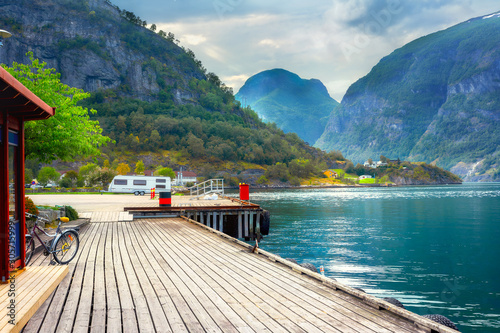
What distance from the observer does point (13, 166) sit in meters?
6.58

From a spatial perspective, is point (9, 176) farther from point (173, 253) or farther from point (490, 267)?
point (490, 267)

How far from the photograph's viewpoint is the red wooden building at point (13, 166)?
6.04 meters

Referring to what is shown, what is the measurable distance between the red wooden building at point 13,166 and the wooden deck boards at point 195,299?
3.24 ft

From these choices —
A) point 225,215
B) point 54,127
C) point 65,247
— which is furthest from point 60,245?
point 225,215

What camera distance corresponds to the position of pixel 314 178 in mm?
170125

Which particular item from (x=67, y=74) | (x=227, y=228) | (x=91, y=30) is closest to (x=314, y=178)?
(x=67, y=74)

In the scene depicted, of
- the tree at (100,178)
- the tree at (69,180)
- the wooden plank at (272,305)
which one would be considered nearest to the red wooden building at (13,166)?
the wooden plank at (272,305)

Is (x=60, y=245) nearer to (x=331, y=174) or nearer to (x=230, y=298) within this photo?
(x=230, y=298)

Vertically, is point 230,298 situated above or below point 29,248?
below

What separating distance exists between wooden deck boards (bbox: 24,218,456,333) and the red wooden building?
38.9 inches

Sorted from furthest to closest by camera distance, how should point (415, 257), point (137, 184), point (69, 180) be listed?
point (69, 180) < point (137, 184) < point (415, 257)

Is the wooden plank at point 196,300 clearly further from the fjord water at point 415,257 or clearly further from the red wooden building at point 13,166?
the fjord water at point 415,257

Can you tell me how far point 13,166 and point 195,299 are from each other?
12.4ft

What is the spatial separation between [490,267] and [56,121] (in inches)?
845
